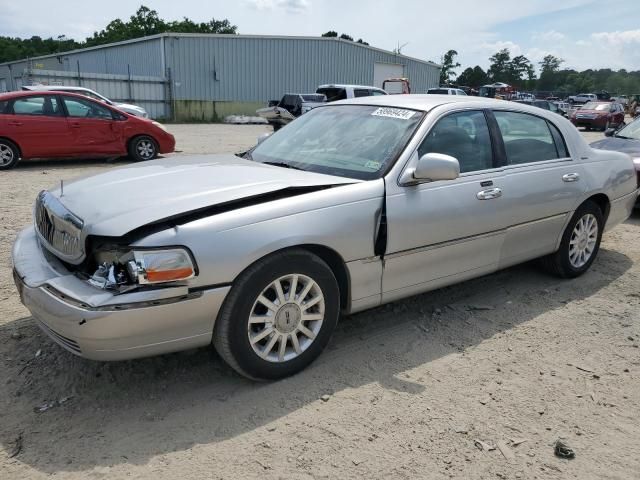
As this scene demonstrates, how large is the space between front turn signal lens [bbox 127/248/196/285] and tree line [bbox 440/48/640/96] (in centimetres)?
8804

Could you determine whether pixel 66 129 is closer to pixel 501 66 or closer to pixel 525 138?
pixel 525 138

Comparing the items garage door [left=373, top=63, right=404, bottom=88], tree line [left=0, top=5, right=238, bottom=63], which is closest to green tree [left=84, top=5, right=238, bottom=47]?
tree line [left=0, top=5, right=238, bottom=63]

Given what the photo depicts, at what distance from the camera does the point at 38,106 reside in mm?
10266

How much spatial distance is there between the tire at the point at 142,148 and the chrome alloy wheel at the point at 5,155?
225cm

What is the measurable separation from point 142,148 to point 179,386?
31.0 feet

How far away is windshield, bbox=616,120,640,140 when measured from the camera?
27.4 ft

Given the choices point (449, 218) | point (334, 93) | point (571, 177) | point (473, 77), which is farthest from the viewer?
point (473, 77)

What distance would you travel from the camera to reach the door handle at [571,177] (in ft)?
14.8

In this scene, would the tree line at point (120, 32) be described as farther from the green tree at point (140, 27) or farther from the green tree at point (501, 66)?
the green tree at point (501, 66)

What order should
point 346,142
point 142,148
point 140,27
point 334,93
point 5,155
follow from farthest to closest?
point 140,27
point 334,93
point 142,148
point 5,155
point 346,142

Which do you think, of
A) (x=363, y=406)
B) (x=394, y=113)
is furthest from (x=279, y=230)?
(x=394, y=113)

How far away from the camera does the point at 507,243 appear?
411 centimetres

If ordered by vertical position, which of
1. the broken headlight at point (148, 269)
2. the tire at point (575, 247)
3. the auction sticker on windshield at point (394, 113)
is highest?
the auction sticker on windshield at point (394, 113)

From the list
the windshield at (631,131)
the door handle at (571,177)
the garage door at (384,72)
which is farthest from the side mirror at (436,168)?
the garage door at (384,72)
